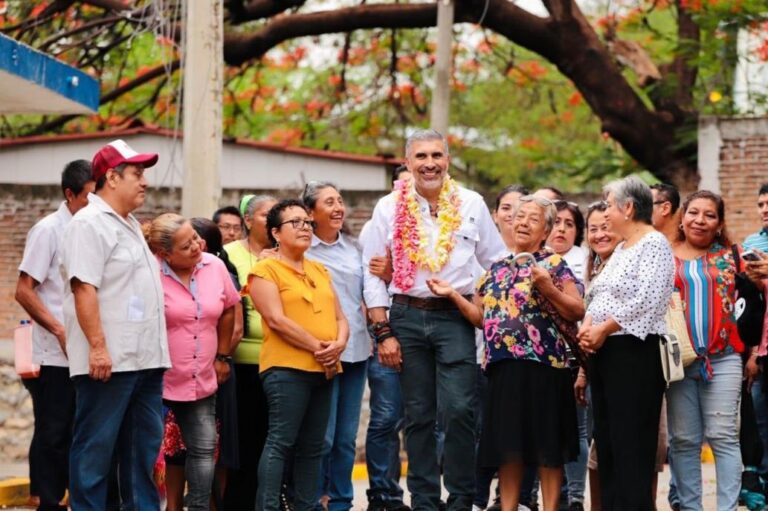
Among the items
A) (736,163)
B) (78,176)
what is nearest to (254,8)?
(736,163)

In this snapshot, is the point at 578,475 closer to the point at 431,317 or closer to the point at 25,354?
the point at 431,317

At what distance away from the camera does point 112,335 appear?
810 cm

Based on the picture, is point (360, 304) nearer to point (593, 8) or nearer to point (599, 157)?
point (599, 157)

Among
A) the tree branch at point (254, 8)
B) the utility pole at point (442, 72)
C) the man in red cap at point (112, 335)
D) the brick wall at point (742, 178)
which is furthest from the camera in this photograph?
the tree branch at point (254, 8)

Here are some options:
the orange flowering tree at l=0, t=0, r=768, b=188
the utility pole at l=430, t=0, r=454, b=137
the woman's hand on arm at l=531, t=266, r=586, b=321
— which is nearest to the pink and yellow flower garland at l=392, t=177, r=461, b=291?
the woman's hand on arm at l=531, t=266, r=586, b=321

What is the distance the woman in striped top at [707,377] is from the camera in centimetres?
906

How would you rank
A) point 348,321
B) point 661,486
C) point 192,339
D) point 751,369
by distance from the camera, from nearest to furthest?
1. point 192,339
2. point 348,321
3. point 751,369
4. point 661,486

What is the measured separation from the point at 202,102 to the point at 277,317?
4008 millimetres

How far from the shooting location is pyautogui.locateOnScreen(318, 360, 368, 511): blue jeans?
9650 millimetres

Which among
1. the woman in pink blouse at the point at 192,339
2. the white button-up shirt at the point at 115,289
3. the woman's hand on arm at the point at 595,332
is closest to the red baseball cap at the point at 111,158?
the white button-up shirt at the point at 115,289

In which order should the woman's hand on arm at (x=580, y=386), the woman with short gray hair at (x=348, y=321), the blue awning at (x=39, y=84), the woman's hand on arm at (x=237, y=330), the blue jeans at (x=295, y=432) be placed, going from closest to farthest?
the blue jeans at (x=295, y=432)
the woman's hand on arm at (x=237, y=330)
the woman's hand on arm at (x=580, y=386)
the woman with short gray hair at (x=348, y=321)
the blue awning at (x=39, y=84)

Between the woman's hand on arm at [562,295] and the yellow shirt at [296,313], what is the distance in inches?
52.2

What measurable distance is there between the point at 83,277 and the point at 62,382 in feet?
4.37

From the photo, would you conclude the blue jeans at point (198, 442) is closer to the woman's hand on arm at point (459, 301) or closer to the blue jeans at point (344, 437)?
the blue jeans at point (344, 437)
